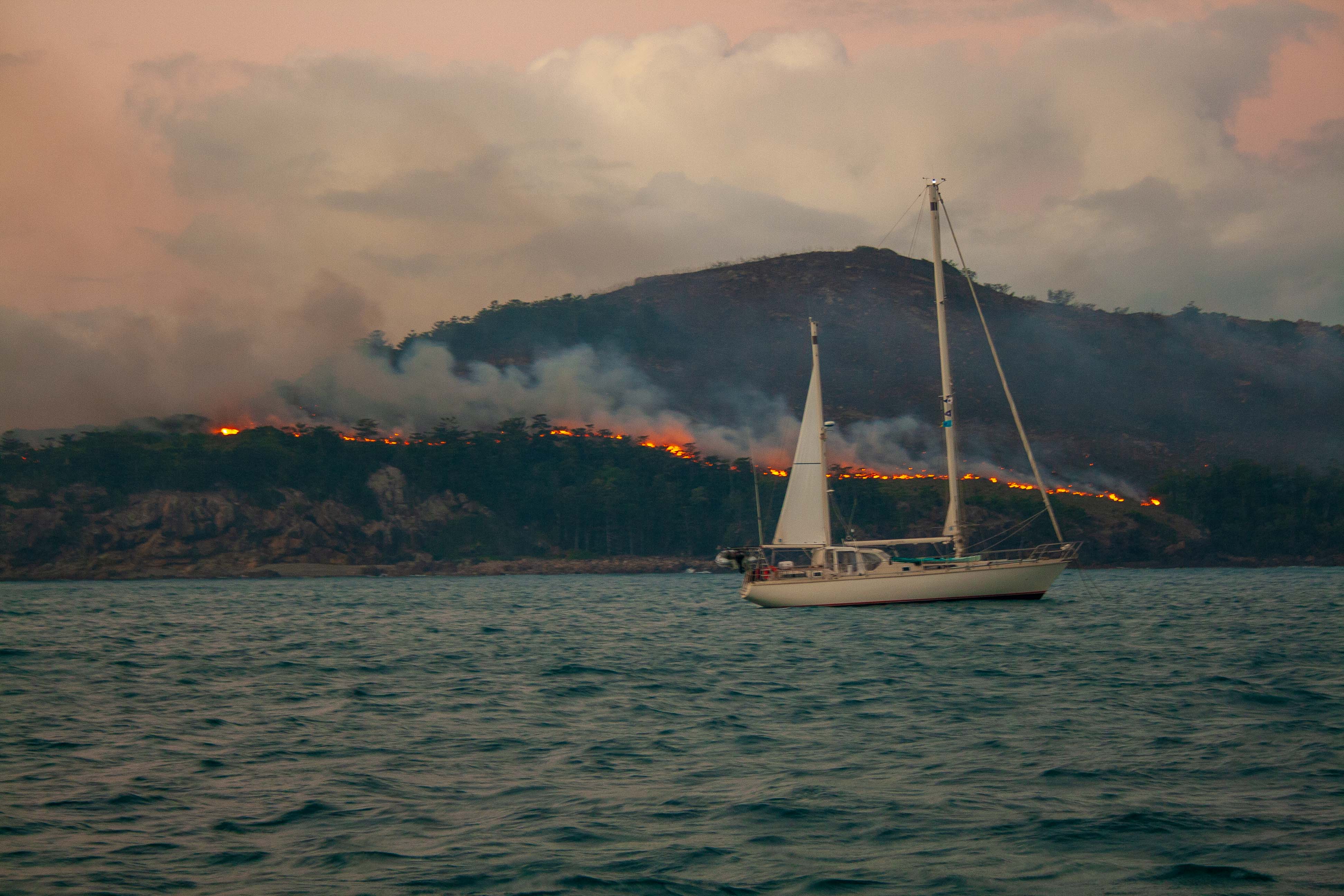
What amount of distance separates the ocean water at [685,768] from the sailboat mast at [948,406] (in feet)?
75.9

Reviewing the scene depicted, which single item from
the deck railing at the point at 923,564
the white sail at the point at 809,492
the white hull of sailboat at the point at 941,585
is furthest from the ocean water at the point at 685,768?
the white sail at the point at 809,492

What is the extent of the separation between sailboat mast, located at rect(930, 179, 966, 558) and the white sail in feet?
19.6

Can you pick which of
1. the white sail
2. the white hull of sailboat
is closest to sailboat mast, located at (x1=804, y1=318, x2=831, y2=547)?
the white sail

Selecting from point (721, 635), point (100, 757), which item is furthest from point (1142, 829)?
point (721, 635)

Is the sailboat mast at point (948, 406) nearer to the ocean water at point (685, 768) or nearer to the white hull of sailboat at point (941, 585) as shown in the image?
the white hull of sailboat at point (941, 585)

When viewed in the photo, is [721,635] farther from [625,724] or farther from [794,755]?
[794,755]

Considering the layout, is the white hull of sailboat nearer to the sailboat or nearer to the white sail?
the sailboat

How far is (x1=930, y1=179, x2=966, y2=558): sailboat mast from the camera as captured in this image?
86.4 m

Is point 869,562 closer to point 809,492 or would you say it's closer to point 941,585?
point 809,492

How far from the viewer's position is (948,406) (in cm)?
9312

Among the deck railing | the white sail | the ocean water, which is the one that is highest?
the white sail

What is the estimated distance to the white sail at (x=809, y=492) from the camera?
8781cm

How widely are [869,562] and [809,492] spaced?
8.66 meters

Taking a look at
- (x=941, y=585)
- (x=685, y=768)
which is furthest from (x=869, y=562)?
(x=685, y=768)
